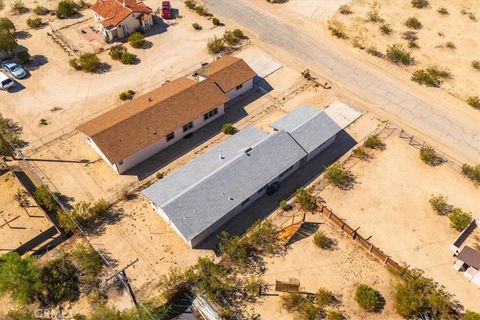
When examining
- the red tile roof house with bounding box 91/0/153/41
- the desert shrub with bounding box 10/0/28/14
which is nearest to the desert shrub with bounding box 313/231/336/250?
the red tile roof house with bounding box 91/0/153/41

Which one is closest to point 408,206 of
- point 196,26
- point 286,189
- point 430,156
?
point 430,156

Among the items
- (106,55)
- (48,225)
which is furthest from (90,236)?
(106,55)

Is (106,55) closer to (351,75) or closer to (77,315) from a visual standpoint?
(351,75)

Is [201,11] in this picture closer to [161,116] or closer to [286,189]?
[161,116]

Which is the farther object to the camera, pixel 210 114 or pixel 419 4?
pixel 419 4

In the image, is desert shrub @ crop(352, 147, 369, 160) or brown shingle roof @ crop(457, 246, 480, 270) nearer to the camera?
brown shingle roof @ crop(457, 246, 480, 270)

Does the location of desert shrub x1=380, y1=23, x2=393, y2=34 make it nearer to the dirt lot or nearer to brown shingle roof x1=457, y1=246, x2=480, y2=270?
the dirt lot
